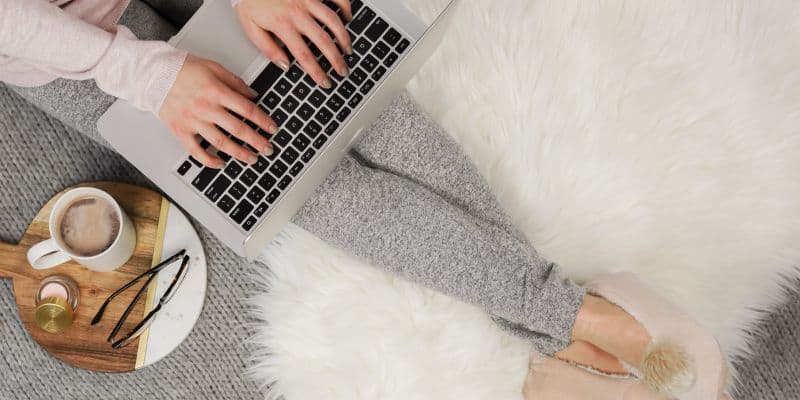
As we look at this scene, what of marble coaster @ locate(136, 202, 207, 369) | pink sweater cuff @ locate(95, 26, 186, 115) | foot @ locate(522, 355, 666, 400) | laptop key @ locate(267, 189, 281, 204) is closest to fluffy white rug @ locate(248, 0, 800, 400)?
foot @ locate(522, 355, 666, 400)

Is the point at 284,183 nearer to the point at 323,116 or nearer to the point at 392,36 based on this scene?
the point at 323,116

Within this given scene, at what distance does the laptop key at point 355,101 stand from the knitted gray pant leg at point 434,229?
0.13 metres

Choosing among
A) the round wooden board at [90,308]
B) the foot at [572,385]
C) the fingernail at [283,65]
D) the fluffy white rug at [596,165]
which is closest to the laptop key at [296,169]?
the fingernail at [283,65]

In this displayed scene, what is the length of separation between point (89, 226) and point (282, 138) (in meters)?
0.33

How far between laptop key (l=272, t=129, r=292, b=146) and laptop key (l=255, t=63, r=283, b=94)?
54mm

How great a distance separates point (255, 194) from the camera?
0.68 m

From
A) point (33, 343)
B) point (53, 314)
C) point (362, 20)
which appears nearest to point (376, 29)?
point (362, 20)

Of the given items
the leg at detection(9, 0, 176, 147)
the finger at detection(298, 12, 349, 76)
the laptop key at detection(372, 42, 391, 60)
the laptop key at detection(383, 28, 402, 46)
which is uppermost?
the laptop key at detection(383, 28, 402, 46)

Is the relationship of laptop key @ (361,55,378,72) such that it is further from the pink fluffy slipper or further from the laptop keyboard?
the pink fluffy slipper

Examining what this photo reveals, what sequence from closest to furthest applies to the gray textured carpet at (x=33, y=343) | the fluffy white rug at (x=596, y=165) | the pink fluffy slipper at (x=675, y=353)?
the pink fluffy slipper at (x=675, y=353), the fluffy white rug at (x=596, y=165), the gray textured carpet at (x=33, y=343)

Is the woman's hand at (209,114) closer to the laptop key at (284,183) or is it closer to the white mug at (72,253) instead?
the laptop key at (284,183)

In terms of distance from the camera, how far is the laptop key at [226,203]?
676 mm

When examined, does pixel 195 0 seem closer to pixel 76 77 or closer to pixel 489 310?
pixel 76 77

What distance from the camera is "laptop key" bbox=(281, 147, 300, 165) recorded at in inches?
27.1
